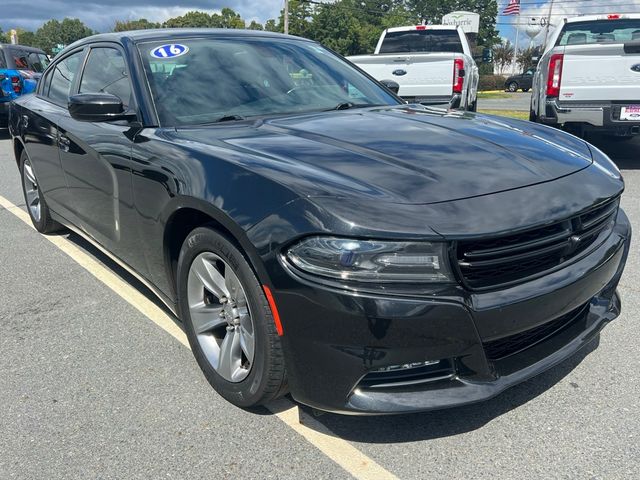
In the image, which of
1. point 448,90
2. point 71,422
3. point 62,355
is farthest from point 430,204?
point 448,90

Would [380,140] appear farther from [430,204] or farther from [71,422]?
[71,422]

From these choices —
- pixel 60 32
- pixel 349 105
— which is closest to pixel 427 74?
pixel 349 105

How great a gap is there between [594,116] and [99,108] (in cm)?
635

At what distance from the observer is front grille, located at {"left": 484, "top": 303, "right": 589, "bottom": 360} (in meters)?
2.17

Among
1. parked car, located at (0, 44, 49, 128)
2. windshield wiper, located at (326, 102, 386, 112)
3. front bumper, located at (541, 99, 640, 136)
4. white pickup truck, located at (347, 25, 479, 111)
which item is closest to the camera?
windshield wiper, located at (326, 102, 386, 112)

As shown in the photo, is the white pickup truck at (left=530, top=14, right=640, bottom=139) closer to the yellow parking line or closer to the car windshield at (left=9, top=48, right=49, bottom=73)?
the yellow parking line

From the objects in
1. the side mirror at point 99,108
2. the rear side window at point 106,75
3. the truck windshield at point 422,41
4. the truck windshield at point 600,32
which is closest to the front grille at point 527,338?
the side mirror at point 99,108

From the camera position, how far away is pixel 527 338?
2.29 m

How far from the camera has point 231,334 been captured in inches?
99.3

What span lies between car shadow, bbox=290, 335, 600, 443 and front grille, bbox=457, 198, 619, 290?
0.63 meters

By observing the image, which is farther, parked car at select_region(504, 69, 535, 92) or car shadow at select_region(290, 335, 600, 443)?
parked car at select_region(504, 69, 535, 92)

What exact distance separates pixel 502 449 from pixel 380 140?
1.38m

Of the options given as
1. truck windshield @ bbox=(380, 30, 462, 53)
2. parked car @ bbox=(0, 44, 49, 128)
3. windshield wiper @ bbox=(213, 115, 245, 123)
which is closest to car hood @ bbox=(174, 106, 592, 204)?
windshield wiper @ bbox=(213, 115, 245, 123)

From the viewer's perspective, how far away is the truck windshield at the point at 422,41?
1159cm
